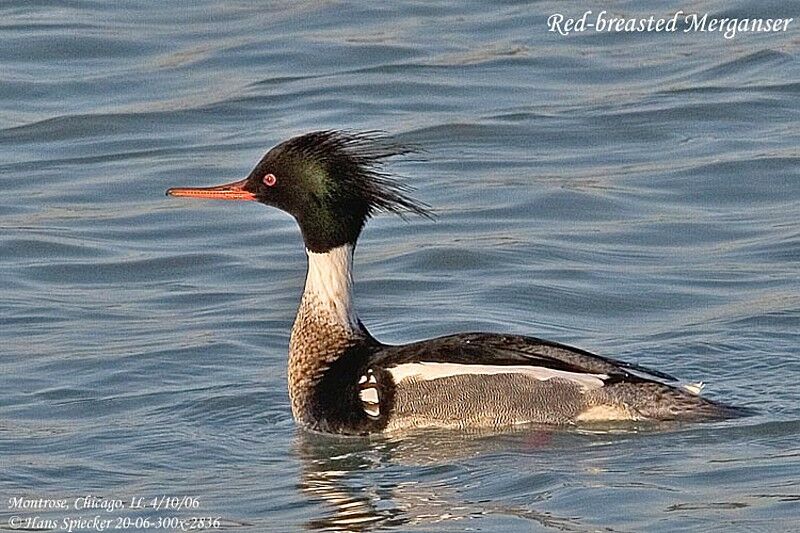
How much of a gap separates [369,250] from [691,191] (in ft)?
8.00

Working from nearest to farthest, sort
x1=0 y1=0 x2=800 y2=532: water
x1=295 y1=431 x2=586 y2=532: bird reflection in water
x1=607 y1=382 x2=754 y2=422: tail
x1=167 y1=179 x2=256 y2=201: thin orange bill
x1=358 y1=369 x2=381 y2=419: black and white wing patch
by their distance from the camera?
x1=295 y1=431 x2=586 y2=532: bird reflection in water < x1=0 y1=0 x2=800 y2=532: water < x1=607 y1=382 x2=754 y2=422: tail < x1=358 y1=369 x2=381 y2=419: black and white wing patch < x1=167 y1=179 x2=256 y2=201: thin orange bill

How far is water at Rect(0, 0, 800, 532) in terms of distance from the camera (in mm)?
7945

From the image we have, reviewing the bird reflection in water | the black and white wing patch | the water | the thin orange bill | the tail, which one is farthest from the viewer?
the thin orange bill

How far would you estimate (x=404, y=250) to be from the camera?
40.4 ft

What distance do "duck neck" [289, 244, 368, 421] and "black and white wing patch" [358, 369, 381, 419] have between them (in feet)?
1.06

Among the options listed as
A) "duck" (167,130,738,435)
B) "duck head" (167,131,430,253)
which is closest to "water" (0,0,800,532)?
"duck" (167,130,738,435)

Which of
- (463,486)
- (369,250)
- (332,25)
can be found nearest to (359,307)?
(369,250)

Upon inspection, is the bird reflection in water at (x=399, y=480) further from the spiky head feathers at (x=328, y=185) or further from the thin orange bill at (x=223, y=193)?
the thin orange bill at (x=223, y=193)

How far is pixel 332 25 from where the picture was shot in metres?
18.6

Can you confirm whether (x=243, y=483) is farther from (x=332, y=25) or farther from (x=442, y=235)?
(x=332, y=25)

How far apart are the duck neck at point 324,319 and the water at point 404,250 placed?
12.8 inches

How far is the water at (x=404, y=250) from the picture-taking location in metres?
7.95

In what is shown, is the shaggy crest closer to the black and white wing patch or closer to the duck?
the duck

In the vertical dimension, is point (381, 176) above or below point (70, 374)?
above
